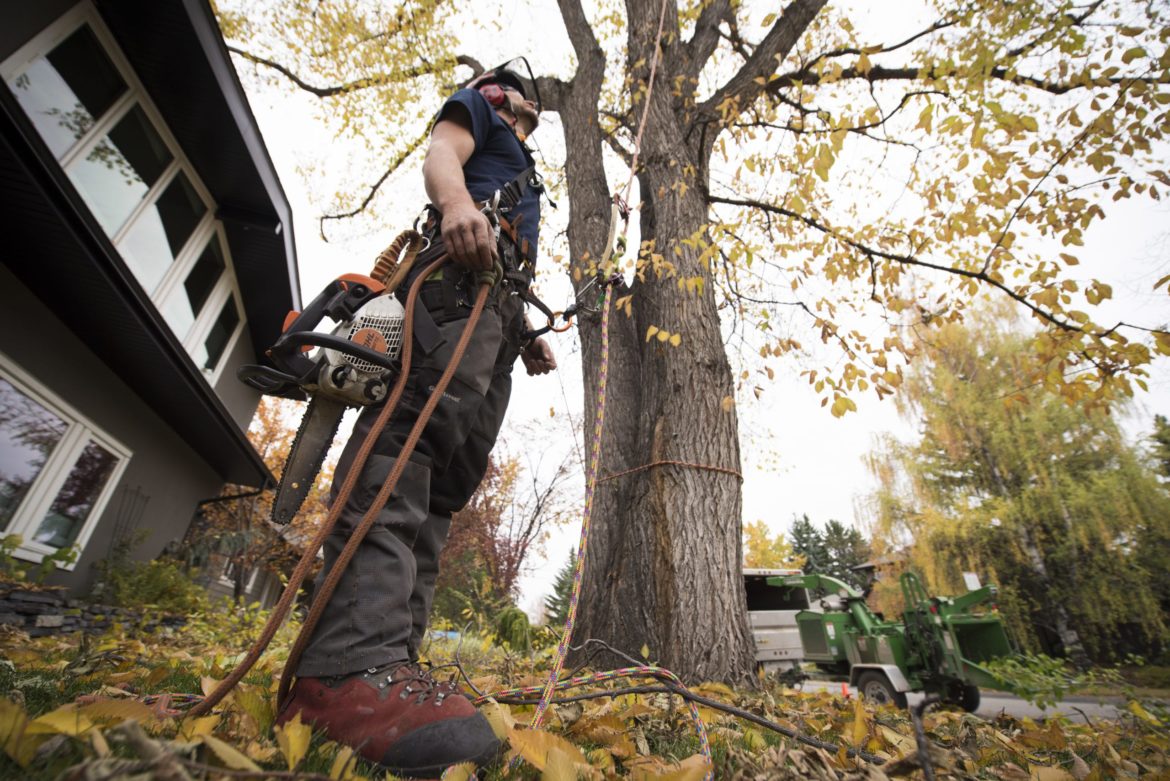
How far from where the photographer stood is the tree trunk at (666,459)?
9.81ft

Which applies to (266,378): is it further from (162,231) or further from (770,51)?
(162,231)

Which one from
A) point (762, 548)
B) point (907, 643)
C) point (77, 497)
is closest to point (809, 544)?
point (762, 548)

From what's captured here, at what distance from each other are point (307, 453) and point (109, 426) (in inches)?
250

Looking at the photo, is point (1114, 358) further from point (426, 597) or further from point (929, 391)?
point (929, 391)

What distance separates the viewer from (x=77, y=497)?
589 cm

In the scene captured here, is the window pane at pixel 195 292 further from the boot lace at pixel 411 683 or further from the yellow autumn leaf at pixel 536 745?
the yellow autumn leaf at pixel 536 745

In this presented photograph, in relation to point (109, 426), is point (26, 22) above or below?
above

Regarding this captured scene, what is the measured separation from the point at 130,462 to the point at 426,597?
7.05 metres

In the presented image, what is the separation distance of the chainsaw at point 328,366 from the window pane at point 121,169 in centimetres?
511

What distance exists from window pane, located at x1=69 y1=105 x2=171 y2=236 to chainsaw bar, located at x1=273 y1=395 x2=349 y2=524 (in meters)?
5.23

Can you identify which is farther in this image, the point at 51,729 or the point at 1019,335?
the point at 1019,335

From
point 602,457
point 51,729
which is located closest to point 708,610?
point 602,457

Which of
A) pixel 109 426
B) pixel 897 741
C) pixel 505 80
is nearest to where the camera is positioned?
pixel 897 741

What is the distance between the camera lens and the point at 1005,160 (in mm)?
3641
